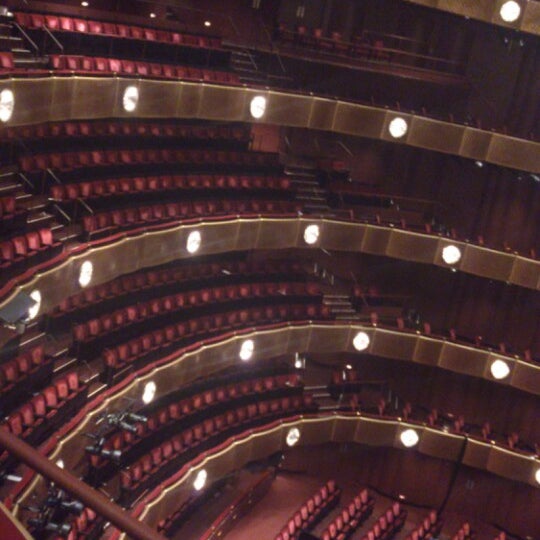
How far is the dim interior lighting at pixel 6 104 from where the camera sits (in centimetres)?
569

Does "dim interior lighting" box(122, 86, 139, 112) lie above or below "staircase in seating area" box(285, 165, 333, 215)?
below

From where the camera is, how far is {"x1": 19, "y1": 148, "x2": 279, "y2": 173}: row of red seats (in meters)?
6.79

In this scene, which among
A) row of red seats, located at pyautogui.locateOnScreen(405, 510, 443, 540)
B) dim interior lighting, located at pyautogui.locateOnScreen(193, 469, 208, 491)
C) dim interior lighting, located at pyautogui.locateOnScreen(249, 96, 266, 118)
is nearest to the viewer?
dim interior lighting, located at pyautogui.locateOnScreen(193, 469, 208, 491)

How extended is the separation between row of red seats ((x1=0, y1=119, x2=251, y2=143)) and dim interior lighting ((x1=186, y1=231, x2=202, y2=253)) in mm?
1103

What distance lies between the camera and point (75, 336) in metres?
6.59

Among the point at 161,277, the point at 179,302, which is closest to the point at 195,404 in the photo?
the point at 179,302

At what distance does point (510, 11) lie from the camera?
875cm

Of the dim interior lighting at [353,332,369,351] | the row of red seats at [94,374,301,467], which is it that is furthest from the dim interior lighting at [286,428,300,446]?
the dim interior lighting at [353,332,369,351]

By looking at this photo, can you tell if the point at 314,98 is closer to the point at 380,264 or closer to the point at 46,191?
the point at 380,264

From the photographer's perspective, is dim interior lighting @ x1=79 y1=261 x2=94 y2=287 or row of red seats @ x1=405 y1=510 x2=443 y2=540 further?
row of red seats @ x1=405 y1=510 x2=443 y2=540

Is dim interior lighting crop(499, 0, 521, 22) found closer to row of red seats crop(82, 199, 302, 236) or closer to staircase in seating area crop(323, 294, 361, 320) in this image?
row of red seats crop(82, 199, 302, 236)

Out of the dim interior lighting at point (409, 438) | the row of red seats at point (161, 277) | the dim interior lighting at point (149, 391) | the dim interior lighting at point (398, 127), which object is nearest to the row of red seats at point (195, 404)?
the dim interior lighting at point (149, 391)

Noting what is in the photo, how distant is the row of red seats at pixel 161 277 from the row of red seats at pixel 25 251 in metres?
0.52

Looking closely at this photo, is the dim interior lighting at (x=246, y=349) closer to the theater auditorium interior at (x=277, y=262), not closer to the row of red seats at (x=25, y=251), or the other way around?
the theater auditorium interior at (x=277, y=262)
